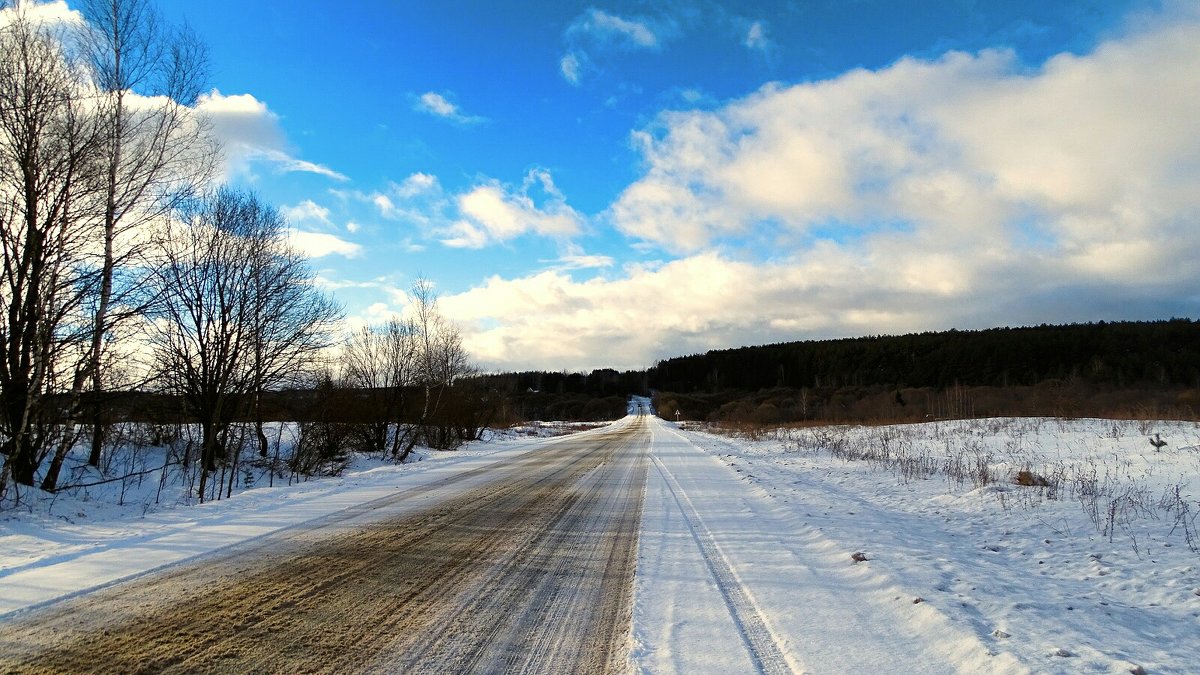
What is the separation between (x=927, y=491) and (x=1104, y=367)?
9545 cm

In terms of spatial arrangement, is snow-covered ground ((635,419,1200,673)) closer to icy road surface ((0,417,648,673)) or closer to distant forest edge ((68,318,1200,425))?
icy road surface ((0,417,648,673))

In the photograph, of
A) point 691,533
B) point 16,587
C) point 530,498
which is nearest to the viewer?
point 16,587

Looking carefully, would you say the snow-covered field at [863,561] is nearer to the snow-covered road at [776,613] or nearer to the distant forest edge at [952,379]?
the snow-covered road at [776,613]

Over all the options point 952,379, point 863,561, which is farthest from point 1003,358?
point 863,561

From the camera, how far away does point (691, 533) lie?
7.79 meters

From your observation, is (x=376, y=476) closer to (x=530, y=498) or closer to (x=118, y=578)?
(x=530, y=498)

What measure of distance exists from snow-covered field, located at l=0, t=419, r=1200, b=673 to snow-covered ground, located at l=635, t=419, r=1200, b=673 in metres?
0.02

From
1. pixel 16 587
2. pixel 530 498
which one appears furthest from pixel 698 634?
pixel 530 498

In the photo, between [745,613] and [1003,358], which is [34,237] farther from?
[1003,358]

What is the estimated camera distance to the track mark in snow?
3766 mm

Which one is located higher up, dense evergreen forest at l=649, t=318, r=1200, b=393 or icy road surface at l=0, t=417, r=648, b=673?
dense evergreen forest at l=649, t=318, r=1200, b=393

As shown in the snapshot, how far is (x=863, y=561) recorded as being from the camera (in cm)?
618

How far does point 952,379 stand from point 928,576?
112844mm

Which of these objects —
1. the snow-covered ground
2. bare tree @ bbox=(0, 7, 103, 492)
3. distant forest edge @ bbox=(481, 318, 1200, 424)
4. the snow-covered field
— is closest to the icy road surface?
the snow-covered field
